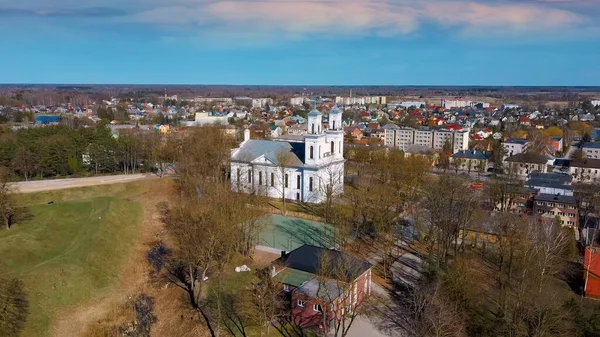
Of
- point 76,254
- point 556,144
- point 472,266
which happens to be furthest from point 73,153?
point 556,144

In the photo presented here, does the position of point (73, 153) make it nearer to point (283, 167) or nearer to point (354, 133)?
point (283, 167)

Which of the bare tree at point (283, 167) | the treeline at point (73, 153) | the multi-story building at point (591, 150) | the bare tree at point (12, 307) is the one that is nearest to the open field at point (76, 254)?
the bare tree at point (12, 307)

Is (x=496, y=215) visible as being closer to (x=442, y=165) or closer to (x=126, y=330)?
(x=126, y=330)

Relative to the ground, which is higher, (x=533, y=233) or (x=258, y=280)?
(x=533, y=233)

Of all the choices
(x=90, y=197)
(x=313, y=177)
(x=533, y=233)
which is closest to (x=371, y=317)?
(x=533, y=233)

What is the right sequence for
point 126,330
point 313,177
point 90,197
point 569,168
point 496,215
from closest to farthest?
point 126,330 < point 496,215 < point 90,197 < point 313,177 < point 569,168

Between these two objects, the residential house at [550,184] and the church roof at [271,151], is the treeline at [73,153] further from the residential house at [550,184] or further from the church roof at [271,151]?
the residential house at [550,184]

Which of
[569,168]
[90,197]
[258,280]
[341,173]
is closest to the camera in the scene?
[258,280]
